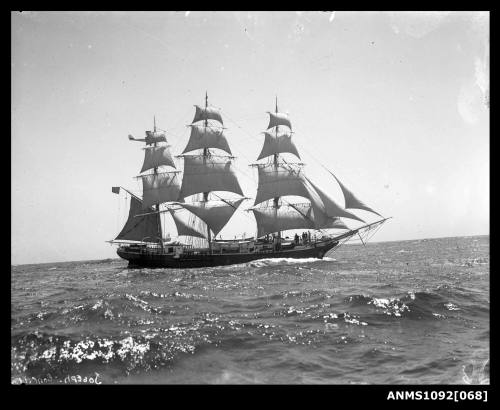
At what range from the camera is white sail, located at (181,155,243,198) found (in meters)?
62.1

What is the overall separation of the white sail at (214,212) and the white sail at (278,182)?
17.0ft

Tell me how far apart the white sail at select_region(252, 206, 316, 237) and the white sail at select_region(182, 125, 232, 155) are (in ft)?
46.6

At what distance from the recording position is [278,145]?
63.1 metres

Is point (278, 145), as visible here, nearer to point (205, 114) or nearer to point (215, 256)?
point (205, 114)

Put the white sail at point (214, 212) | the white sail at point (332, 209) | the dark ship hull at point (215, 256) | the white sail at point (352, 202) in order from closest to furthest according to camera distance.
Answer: the white sail at point (352, 202), the white sail at point (332, 209), the dark ship hull at point (215, 256), the white sail at point (214, 212)

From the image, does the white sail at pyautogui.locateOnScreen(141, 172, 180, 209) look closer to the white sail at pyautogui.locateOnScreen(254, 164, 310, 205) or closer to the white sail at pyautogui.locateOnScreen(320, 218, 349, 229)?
the white sail at pyautogui.locateOnScreen(254, 164, 310, 205)

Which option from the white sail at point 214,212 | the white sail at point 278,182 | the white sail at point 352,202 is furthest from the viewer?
the white sail at point 278,182

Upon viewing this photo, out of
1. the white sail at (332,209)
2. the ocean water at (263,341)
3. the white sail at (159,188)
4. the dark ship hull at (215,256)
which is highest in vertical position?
the white sail at (159,188)

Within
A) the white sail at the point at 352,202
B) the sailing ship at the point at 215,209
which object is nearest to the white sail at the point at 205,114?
the sailing ship at the point at 215,209

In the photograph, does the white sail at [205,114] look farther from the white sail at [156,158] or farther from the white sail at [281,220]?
the white sail at [281,220]

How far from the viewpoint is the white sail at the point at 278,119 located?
208ft

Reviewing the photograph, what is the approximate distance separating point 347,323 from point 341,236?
45.6 m
